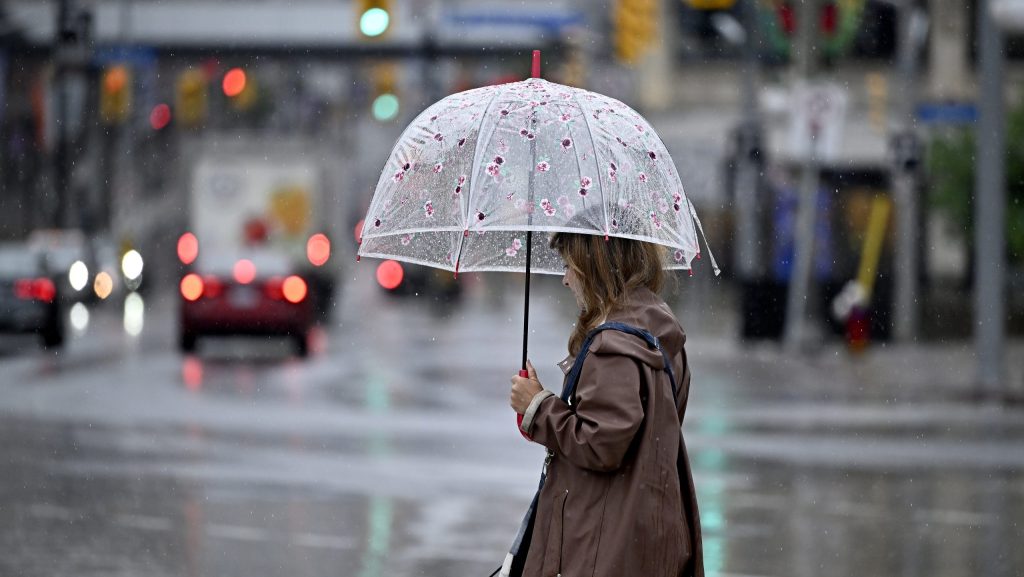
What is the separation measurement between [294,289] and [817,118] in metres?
8.05

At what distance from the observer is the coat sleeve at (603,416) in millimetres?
4184

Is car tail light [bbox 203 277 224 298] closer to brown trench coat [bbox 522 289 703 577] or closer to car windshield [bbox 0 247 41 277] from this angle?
car windshield [bbox 0 247 41 277]

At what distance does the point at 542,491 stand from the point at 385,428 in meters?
10.8

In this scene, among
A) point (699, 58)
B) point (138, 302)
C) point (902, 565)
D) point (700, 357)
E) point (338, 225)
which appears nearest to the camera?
point (902, 565)

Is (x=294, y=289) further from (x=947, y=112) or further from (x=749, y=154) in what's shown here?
(x=947, y=112)

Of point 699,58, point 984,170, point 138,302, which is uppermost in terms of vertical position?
point 699,58

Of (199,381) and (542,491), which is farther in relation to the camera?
(199,381)

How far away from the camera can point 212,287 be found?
24.5 metres

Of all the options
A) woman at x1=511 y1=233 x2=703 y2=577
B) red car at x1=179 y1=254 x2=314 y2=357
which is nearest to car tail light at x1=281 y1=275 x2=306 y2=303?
red car at x1=179 y1=254 x2=314 y2=357

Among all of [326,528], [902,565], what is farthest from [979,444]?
[326,528]

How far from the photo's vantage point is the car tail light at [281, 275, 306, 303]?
24500 millimetres

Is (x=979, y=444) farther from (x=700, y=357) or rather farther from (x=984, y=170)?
(x=700, y=357)

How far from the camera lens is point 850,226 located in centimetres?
4494

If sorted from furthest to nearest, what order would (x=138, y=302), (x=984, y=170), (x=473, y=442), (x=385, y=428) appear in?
(x=138, y=302) < (x=984, y=170) < (x=385, y=428) < (x=473, y=442)
